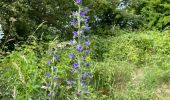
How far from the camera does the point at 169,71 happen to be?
6812 millimetres

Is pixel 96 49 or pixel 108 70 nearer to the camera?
pixel 108 70

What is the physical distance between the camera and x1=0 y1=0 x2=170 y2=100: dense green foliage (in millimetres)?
4655

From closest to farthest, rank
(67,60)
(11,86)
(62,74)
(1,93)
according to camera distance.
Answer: (1,93) → (11,86) → (62,74) → (67,60)

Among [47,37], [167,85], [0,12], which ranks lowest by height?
[167,85]

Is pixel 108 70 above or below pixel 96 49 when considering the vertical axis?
above

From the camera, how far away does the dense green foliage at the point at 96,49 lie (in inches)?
183

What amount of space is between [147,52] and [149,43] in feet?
2.19

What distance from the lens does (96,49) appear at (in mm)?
9109

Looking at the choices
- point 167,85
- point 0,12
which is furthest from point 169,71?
point 0,12

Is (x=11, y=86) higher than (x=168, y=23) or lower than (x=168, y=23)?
higher

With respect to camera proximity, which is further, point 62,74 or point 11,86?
point 62,74

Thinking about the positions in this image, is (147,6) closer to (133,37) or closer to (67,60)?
(133,37)

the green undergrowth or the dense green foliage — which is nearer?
the green undergrowth

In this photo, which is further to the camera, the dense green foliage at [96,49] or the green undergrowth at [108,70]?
the dense green foliage at [96,49]
